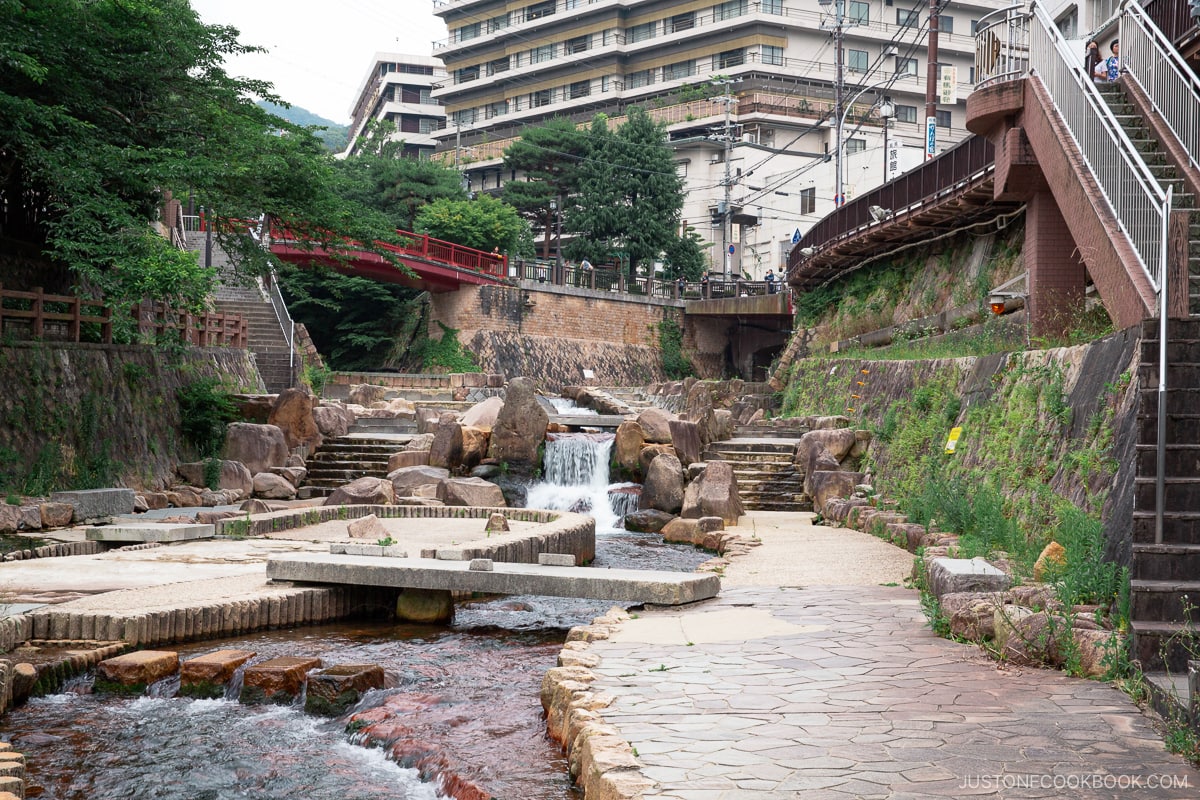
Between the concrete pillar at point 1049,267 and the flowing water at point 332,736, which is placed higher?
the concrete pillar at point 1049,267

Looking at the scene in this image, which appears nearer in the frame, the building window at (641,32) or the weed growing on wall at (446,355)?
the weed growing on wall at (446,355)

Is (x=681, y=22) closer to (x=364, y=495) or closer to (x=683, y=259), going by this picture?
(x=683, y=259)

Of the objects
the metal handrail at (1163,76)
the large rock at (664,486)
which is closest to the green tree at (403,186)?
the large rock at (664,486)

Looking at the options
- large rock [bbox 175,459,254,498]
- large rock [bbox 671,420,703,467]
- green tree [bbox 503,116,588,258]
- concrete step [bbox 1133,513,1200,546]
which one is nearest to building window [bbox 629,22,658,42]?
green tree [bbox 503,116,588,258]

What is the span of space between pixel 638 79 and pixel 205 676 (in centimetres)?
6282

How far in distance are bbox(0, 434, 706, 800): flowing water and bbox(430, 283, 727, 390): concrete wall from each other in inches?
1343

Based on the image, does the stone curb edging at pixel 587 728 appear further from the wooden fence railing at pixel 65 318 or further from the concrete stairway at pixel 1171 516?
the wooden fence railing at pixel 65 318

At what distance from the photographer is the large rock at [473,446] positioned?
2273 cm

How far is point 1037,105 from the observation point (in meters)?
16.1

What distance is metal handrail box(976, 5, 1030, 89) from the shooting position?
17.1 meters

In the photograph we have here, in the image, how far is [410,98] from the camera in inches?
3228

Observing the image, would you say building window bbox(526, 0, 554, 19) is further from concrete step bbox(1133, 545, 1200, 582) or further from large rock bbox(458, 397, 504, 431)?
concrete step bbox(1133, 545, 1200, 582)

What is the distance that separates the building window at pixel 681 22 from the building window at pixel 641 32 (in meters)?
1.11

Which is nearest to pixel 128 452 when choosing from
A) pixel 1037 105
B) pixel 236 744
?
pixel 236 744
